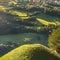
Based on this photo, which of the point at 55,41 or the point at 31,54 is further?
the point at 55,41

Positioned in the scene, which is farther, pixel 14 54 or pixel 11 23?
pixel 11 23

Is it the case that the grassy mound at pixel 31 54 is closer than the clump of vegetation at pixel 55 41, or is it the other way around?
the grassy mound at pixel 31 54

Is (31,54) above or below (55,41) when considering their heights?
above

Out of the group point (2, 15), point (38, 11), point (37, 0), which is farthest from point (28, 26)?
point (37, 0)

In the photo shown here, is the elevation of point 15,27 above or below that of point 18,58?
below

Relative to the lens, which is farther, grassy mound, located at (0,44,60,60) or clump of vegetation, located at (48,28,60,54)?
clump of vegetation, located at (48,28,60,54)

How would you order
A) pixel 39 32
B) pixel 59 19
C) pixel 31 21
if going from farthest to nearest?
pixel 59 19, pixel 31 21, pixel 39 32

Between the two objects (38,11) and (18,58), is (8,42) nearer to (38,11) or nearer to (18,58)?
(18,58)

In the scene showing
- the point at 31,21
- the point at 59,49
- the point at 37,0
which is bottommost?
the point at 37,0
